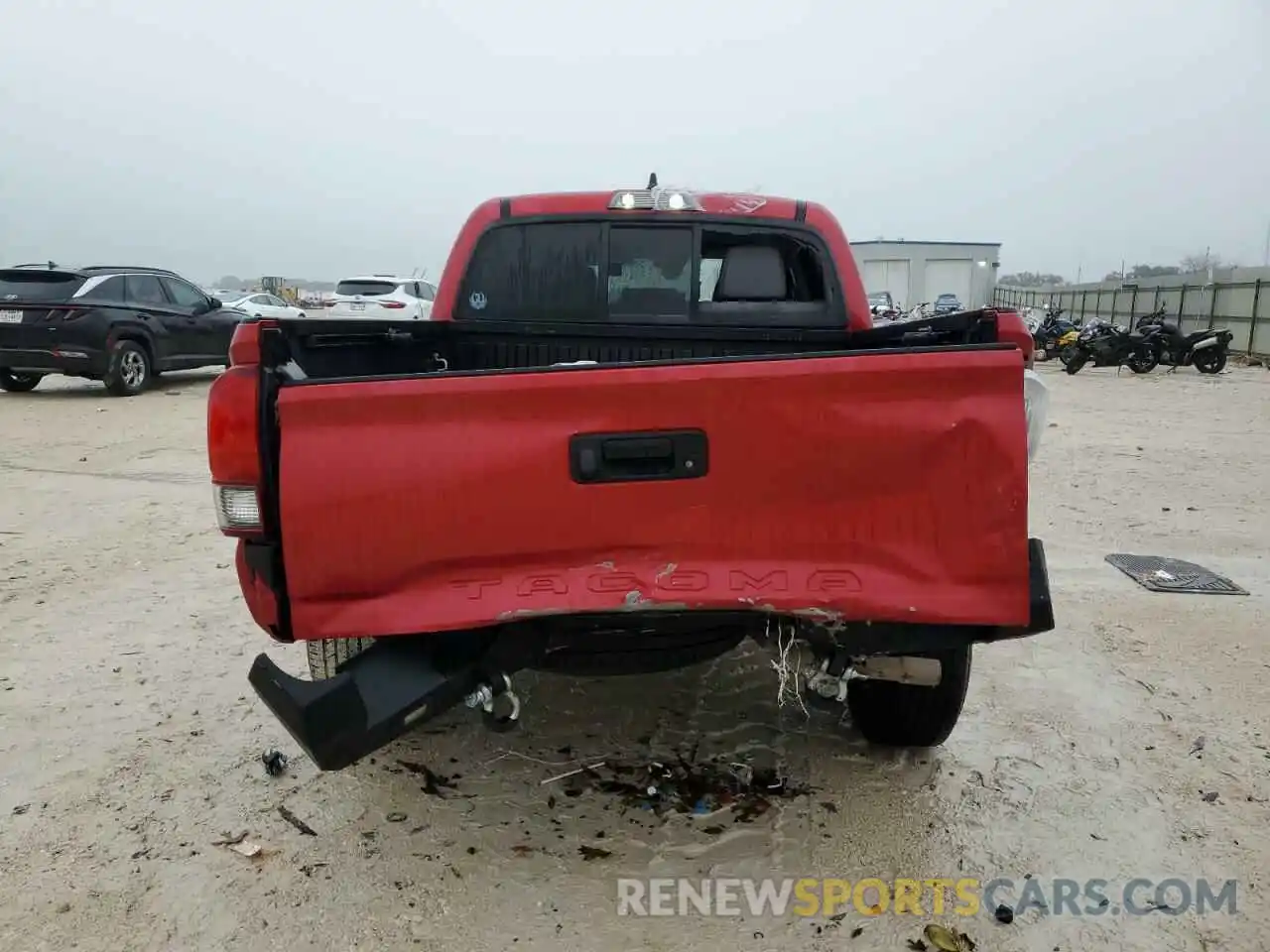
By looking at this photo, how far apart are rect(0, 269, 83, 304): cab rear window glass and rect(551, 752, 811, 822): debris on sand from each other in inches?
479

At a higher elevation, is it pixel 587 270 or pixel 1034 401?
pixel 587 270

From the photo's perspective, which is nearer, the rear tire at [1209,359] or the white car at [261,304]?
the rear tire at [1209,359]

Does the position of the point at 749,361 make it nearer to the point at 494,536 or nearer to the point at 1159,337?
the point at 494,536

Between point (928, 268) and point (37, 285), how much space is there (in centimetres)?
5182

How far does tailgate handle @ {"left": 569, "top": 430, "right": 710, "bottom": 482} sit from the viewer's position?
7.10 ft

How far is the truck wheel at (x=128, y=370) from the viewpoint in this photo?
40.9 feet

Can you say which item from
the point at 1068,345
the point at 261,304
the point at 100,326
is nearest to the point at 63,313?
the point at 100,326

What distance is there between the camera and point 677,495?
2.19 metres

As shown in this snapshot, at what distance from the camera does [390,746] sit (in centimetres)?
329

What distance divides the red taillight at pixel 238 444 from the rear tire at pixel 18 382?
1354cm

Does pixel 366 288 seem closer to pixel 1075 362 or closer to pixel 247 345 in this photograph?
pixel 1075 362

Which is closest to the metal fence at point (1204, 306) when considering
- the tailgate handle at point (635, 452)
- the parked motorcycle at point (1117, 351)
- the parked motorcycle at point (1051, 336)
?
the parked motorcycle at point (1051, 336)

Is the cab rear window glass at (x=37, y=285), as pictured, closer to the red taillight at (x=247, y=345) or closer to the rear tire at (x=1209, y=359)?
the red taillight at (x=247, y=345)

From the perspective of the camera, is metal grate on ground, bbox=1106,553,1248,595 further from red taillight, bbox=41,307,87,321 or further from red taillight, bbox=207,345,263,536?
red taillight, bbox=41,307,87,321
